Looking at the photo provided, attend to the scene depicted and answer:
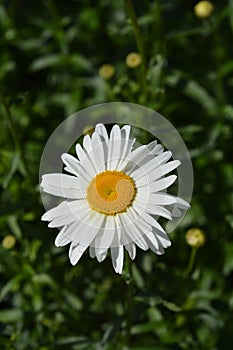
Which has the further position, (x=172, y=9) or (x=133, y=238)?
(x=172, y=9)

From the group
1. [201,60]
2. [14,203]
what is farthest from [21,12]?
[14,203]

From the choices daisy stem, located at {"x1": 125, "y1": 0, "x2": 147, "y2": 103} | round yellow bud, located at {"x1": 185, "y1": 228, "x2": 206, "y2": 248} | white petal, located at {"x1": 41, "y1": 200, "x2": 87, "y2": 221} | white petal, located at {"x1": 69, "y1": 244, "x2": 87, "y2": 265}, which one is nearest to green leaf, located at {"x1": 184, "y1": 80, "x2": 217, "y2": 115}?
daisy stem, located at {"x1": 125, "y1": 0, "x2": 147, "y2": 103}

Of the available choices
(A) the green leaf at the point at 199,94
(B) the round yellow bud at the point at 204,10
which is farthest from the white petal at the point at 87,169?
(A) the green leaf at the point at 199,94

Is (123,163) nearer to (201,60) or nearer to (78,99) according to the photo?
(78,99)

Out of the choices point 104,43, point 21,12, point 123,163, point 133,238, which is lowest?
point 133,238

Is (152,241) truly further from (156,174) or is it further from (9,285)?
(9,285)

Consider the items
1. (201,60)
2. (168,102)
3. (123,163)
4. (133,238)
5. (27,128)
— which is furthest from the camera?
(201,60)
